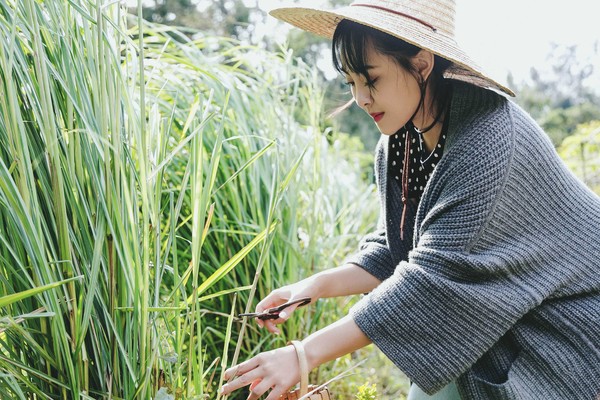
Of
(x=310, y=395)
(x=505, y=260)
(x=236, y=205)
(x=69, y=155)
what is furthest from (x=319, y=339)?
(x=236, y=205)

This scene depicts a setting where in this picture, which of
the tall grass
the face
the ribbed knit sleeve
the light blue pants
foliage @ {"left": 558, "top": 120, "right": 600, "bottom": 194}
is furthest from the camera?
foliage @ {"left": 558, "top": 120, "right": 600, "bottom": 194}

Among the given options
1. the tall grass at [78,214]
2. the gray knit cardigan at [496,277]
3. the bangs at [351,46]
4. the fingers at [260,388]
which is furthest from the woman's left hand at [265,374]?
the bangs at [351,46]

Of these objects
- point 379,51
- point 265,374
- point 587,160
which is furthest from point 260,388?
point 587,160

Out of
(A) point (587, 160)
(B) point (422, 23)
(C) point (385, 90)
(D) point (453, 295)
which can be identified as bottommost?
(A) point (587, 160)

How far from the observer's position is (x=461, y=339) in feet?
4.74

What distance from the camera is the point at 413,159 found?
183 cm

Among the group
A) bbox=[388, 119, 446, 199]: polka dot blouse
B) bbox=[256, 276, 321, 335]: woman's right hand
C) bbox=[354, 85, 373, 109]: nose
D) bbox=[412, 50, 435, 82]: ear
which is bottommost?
Result: bbox=[256, 276, 321, 335]: woman's right hand

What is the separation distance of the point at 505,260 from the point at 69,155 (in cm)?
80

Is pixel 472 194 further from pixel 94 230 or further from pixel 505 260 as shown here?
pixel 94 230

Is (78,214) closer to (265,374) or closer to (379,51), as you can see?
(265,374)

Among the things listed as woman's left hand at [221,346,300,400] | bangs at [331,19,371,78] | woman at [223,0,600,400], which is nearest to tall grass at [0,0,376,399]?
woman's left hand at [221,346,300,400]

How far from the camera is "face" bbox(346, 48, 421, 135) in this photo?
1549 millimetres

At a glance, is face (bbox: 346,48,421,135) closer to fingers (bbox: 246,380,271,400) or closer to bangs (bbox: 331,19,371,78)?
bangs (bbox: 331,19,371,78)

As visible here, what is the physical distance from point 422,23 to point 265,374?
0.78 m
